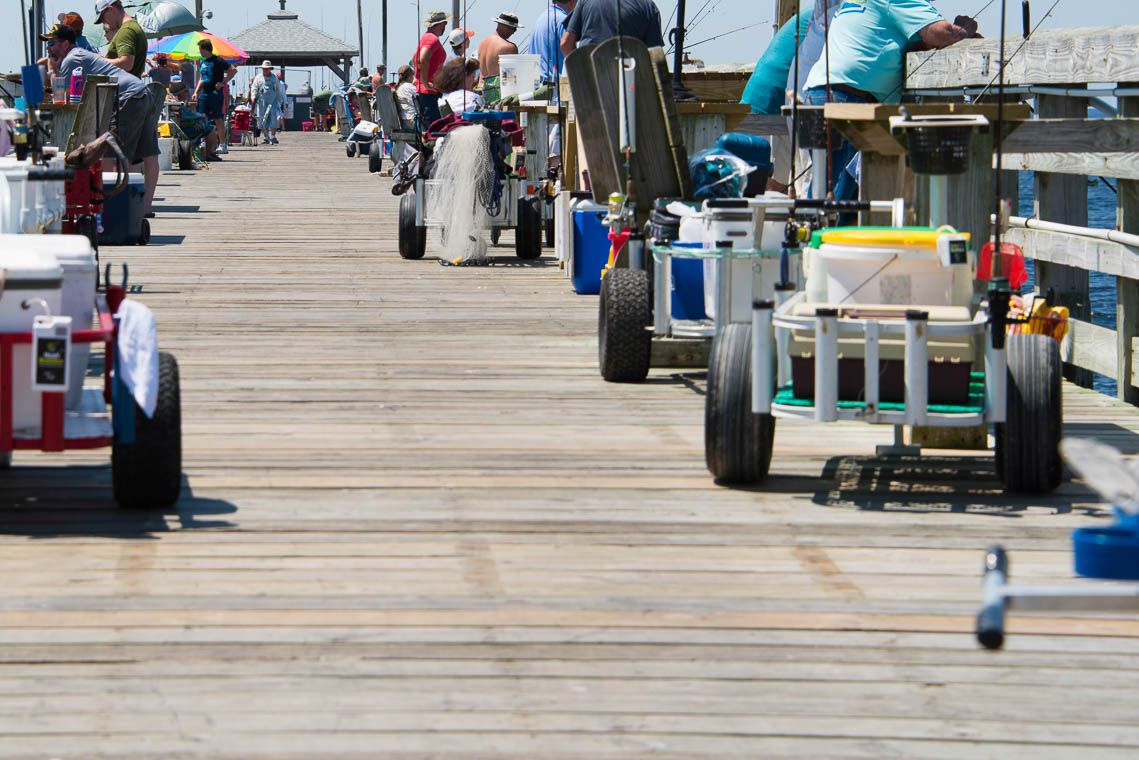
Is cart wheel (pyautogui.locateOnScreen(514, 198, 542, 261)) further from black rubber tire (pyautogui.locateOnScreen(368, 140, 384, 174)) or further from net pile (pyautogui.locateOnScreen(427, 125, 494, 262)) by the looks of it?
black rubber tire (pyautogui.locateOnScreen(368, 140, 384, 174))

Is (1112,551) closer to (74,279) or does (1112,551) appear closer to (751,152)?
(74,279)

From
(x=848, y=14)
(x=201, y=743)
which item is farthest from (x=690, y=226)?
(x=201, y=743)

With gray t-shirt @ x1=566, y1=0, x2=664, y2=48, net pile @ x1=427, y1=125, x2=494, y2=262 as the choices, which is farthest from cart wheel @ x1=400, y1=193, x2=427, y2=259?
gray t-shirt @ x1=566, y1=0, x2=664, y2=48

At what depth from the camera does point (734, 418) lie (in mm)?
4906

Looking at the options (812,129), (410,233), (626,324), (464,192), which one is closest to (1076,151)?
(812,129)

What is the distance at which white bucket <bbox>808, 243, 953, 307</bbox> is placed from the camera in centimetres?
489

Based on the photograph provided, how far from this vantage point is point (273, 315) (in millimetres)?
8977

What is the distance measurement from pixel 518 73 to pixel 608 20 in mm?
3888

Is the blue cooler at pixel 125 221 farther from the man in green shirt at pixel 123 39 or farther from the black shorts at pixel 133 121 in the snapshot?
the man in green shirt at pixel 123 39

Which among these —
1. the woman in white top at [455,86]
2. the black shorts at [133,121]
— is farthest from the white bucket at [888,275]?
the woman in white top at [455,86]

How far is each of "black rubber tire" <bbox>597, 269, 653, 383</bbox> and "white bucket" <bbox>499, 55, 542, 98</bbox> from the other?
301 inches

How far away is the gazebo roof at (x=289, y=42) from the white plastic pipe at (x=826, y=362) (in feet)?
188

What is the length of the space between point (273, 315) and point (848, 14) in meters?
3.18

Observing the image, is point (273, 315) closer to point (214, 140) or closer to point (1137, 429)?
point (1137, 429)
